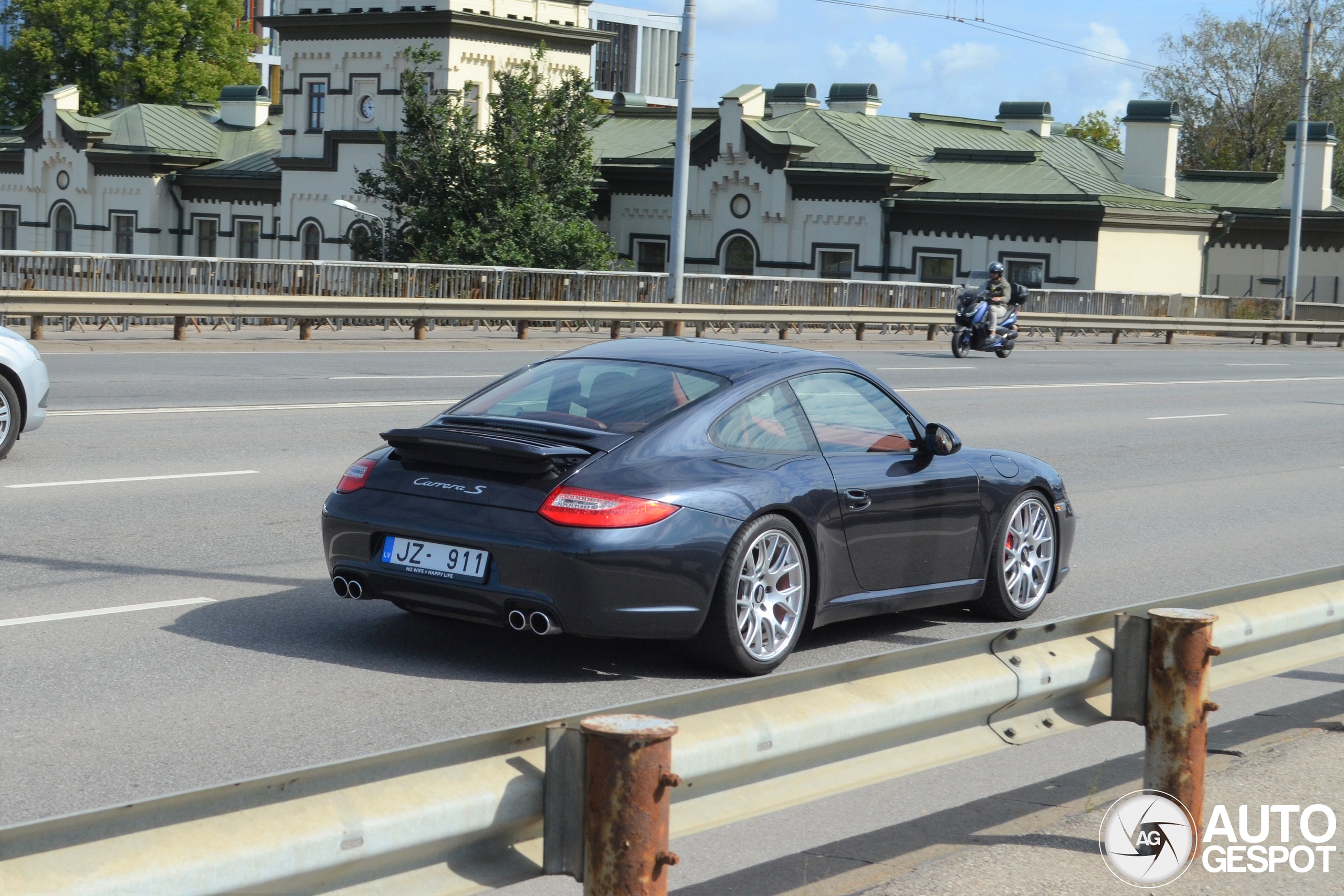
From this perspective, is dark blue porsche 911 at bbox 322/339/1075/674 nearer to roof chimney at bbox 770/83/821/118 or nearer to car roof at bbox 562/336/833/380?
car roof at bbox 562/336/833/380

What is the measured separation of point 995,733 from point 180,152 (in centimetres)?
5693

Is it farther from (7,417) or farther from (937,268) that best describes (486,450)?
(937,268)

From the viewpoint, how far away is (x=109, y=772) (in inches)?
208

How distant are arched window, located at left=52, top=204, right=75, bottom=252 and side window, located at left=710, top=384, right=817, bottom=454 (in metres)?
57.1

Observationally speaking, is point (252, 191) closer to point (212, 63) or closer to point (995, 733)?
point (212, 63)

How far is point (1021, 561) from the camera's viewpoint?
27.2 ft

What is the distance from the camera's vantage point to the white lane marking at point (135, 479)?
10664 millimetres

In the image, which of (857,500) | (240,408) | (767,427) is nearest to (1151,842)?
(857,500)

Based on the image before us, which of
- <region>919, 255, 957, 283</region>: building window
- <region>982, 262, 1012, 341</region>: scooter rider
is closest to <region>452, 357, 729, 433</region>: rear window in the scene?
<region>982, 262, 1012, 341</region>: scooter rider

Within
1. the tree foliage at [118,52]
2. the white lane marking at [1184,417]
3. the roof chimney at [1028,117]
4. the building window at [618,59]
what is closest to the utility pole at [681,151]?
the white lane marking at [1184,417]

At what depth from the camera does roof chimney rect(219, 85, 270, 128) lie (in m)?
60.3

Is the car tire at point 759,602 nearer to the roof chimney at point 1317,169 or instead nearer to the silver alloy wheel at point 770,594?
the silver alloy wheel at point 770,594

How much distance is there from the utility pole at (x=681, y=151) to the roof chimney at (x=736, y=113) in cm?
1767

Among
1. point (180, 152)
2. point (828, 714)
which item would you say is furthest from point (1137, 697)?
point (180, 152)
